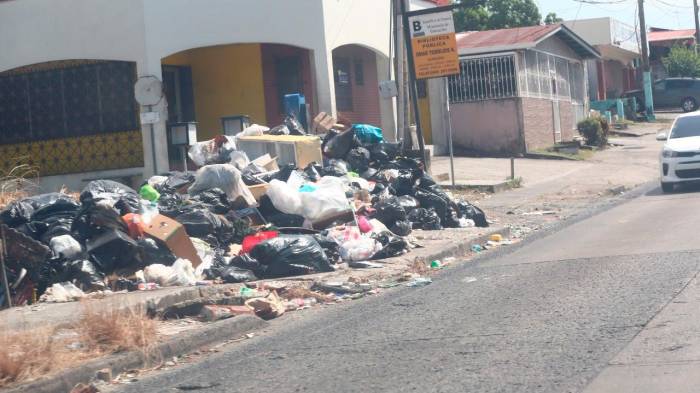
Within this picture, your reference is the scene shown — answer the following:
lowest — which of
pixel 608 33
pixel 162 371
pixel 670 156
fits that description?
pixel 162 371

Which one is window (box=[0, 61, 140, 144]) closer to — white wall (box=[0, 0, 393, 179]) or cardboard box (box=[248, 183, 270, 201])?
white wall (box=[0, 0, 393, 179])

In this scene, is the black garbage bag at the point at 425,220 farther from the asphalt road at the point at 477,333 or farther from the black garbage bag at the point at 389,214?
the asphalt road at the point at 477,333

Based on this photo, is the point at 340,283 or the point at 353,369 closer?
the point at 353,369

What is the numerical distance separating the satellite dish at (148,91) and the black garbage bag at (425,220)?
19.8 ft

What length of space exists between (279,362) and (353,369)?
747 mm

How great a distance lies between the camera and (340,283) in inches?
437

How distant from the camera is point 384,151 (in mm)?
18750

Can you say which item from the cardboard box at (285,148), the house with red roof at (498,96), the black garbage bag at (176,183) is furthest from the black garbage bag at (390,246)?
the house with red roof at (498,96)

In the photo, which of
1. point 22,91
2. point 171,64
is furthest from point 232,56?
point 22,91

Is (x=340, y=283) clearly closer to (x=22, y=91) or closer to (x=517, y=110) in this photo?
(x=22, y=91)

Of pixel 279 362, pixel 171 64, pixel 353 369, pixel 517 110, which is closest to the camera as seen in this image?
pixel 353 369

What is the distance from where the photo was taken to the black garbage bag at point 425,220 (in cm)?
1548

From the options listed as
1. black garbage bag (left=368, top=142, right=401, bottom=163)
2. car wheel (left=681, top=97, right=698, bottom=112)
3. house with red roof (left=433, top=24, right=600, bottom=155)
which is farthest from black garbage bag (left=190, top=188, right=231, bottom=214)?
car wheel (left=681, top=97, right=698, bottom=112)

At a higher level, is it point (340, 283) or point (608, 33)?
point (608, 33)
